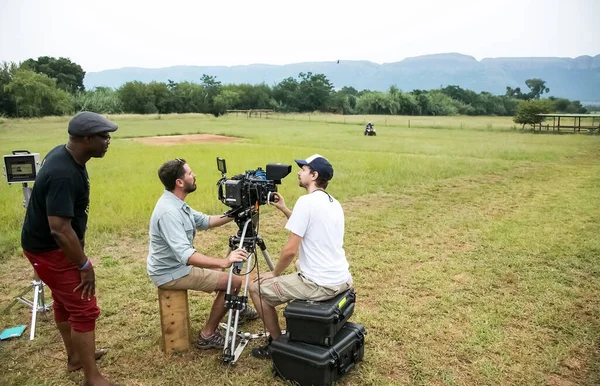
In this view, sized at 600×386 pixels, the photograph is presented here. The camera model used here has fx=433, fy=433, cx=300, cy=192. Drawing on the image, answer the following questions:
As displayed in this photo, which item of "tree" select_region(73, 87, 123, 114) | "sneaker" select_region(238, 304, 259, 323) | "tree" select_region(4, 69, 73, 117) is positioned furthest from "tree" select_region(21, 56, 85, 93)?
"sneaker" select_region(238, 304, 259, 323)

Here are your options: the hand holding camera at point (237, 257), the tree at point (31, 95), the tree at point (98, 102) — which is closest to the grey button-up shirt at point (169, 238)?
the hand holding camera at point (237, 257)

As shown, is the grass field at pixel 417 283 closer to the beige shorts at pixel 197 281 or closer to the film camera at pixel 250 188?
the beige shorts at pixel 197 281

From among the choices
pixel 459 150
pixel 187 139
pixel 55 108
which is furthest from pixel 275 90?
pixel 459 150

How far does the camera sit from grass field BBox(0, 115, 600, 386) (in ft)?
12.0

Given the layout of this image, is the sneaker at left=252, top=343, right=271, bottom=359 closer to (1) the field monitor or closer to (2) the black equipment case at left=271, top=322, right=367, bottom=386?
(2) the black equipment case at left=271, top=322, right=367, bottom=386

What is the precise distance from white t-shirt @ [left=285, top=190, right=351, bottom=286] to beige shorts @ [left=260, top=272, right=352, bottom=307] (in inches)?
1.9

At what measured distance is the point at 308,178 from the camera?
354cm

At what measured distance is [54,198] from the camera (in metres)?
2.86

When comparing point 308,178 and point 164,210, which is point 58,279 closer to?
point 164,210

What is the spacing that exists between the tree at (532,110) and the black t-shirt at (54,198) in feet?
130

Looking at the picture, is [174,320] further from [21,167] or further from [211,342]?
[21,167]

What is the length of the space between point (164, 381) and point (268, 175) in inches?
74.0

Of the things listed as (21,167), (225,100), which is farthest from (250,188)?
(225,100)

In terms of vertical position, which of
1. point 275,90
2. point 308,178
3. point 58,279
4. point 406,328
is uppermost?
point 275,90
